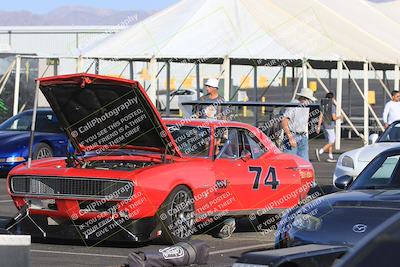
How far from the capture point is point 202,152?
1105 centimetres

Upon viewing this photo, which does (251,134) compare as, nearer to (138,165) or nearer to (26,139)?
(138,165)

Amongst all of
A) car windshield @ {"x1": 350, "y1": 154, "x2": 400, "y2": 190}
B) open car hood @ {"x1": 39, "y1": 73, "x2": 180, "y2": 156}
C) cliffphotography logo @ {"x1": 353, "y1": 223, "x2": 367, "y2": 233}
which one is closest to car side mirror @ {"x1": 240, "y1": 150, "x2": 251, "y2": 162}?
open car hood @ {"x1": 39, "y1": 73, "x2": 180, "y2": 156}

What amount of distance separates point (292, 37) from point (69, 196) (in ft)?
54.2

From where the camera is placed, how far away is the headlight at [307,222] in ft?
24.8

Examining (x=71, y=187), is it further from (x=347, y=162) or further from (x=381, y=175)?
(x=347, y=162)

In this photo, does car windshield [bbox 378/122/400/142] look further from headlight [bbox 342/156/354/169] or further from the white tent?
the white tent

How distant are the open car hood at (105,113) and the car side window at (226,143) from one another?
0.75 meters

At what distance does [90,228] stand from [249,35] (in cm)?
1601

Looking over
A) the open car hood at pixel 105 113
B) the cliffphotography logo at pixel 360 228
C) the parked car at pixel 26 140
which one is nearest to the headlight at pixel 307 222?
the cliffphotography logo at pixel 360 228

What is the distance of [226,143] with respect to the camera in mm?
11172

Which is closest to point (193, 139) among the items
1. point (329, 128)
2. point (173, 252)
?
point (173, 252)

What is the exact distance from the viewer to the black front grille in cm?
967

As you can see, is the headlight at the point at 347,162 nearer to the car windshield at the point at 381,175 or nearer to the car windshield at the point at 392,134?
the car windshield at the point at 392,134

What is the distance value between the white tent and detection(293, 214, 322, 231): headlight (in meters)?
16.9
